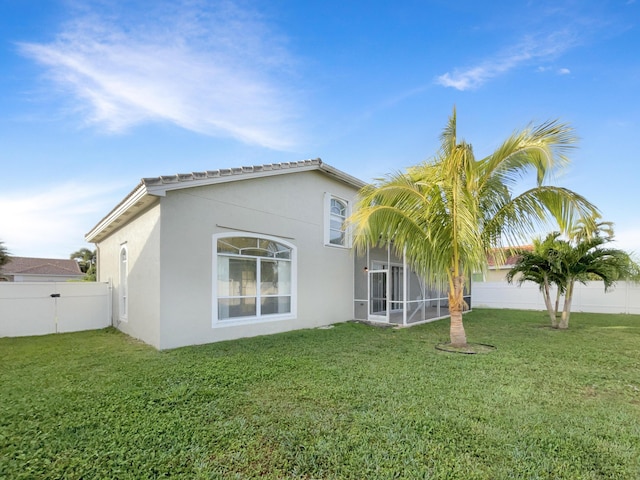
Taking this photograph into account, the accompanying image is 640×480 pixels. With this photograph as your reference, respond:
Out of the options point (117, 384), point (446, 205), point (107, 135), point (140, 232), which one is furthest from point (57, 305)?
point (446, 205)

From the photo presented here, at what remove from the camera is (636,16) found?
8430 mm

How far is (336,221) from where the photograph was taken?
13906 millimetres

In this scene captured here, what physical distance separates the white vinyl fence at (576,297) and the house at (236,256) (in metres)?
10.3

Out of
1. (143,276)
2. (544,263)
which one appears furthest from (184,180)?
(544,263)

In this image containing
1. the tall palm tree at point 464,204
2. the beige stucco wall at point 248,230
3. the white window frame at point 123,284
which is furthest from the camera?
the white window frame at point 123,284

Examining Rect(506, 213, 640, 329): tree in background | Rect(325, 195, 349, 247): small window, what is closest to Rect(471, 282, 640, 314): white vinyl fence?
Rect(506, 213, 640, 329): tree in background

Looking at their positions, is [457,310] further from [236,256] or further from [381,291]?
[236,256]

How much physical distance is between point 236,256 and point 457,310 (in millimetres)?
6536

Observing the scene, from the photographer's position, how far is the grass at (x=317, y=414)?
334 centimetres

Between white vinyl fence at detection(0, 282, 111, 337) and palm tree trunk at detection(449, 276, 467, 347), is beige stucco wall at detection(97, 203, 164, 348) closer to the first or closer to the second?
white vinyl fence at detection(0, 282, 111, 337)

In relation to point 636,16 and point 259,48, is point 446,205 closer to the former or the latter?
point 636,16

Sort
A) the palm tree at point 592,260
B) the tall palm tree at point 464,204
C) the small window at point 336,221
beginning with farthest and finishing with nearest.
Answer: the small window at point 336,221 < the palm tree at point 592,260 < the tall palm tree at point 464,204

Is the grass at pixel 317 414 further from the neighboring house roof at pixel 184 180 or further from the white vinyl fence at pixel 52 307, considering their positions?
the neighboring house roof at pixel 184 180

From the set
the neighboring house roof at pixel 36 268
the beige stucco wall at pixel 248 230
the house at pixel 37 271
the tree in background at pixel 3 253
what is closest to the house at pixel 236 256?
the beige stucco wall at pixel 248 230
